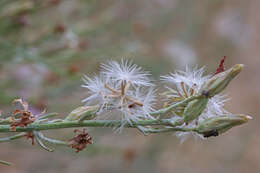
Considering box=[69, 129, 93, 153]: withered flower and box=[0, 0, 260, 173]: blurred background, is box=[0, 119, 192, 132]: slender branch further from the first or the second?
box=[0, 0, 260, 173]: blurred background

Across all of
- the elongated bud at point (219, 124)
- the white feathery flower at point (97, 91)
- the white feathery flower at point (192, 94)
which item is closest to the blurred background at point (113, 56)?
the white feathery flower at point (97, 91)

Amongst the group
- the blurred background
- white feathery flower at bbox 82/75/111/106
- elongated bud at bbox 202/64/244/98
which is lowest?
elongated bud at bbox 202/64/244/98

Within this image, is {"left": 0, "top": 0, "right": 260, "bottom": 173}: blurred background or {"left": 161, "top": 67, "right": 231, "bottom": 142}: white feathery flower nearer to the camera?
{"left": 161, "top": 67, "right": 231, "bottom": 142}: white feathery flower

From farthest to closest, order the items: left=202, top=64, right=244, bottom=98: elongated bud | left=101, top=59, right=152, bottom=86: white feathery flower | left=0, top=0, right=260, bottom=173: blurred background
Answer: left=0, top=0, right=260, bottom=173: blurred background < left=101, top=59, right=152, bottom=86: white feathery flower < left=202, top=64, right=244, bottom=98: elongated bud

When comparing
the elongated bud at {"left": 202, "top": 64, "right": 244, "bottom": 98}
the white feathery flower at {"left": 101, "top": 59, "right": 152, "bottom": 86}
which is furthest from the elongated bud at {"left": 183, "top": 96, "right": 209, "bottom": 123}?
the white feathery flower at {"left": 101, "top": 59, "right": 152, "bottom": 86}

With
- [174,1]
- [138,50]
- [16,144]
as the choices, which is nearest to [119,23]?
[138,50]

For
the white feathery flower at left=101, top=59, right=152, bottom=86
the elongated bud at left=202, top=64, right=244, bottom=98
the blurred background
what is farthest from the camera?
the blurred background

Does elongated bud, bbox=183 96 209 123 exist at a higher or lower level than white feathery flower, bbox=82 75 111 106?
lower

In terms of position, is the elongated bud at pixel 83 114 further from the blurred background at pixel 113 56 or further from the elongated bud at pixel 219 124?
the blurred background at pixel 113 56
